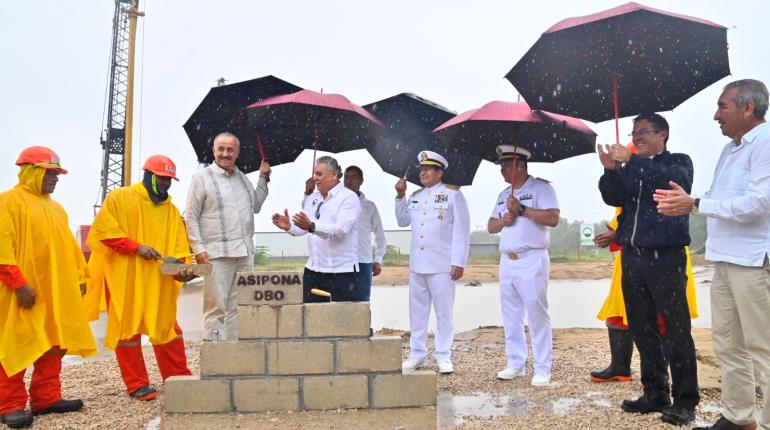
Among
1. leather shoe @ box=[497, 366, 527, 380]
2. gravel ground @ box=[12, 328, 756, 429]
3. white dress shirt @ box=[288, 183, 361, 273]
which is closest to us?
gravel ground @ box=[12, 328, 756, 429]

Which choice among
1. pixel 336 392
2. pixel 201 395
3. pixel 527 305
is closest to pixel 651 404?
pixel 527 305

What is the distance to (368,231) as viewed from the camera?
6746 mm

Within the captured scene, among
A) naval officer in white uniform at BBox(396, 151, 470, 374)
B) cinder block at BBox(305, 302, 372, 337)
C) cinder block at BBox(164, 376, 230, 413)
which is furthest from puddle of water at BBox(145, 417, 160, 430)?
naval officer in white uniform at BBox(396, 151, 470, 374)

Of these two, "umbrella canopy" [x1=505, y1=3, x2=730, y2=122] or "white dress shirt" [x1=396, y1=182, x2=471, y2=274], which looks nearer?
"umbrella canopy" [x1=505, y1=3, x2=730, y2=122]

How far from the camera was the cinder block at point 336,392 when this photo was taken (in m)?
4.11

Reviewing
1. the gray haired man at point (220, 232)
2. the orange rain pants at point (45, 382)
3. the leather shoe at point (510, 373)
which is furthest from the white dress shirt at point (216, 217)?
the leather shoe at point (510, 373)

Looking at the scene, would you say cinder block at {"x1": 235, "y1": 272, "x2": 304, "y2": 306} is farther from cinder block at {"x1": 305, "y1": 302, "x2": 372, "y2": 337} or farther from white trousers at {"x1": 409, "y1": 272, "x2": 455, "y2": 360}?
white trousers at {"x1": 409, "y1": 272, "x2": 455, "y2": 360}

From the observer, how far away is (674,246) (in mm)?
4031

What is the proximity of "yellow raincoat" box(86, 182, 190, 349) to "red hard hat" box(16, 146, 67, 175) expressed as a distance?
473 millimetres

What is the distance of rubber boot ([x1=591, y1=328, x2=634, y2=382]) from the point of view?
5340mm

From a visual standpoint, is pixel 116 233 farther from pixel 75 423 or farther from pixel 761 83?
pixel 761 83

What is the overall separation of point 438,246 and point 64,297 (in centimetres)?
308

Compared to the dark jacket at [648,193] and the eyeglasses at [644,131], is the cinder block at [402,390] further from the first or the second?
the eyeglasses at [644,131]

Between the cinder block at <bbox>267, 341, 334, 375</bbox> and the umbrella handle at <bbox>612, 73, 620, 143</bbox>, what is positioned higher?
the umbrella handle at <bbox>612, 73, 620, 143</bbox>
